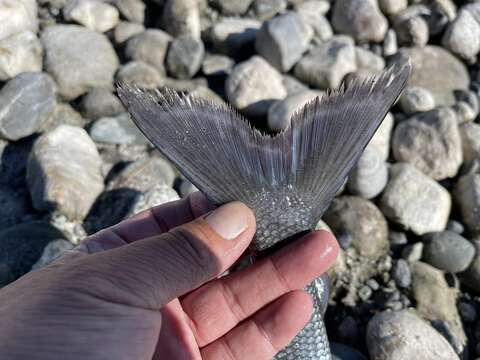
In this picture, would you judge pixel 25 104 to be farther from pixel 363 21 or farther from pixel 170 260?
pixel 363 21

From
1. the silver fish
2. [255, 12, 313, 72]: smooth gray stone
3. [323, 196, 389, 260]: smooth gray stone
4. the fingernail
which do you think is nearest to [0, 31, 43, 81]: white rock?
[255, 12, 313, 72]: smooth gray stone

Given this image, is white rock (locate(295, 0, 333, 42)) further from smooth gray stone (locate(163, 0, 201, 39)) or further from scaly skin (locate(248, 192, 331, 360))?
scaly skin (locate(248, 192, 331, 360))

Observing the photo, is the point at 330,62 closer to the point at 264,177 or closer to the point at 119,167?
the point at 119,167

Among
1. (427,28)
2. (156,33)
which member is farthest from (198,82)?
(427,28)

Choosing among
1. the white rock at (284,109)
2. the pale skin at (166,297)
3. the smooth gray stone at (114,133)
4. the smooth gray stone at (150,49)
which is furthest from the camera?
the smooth gray stone at (150,49)

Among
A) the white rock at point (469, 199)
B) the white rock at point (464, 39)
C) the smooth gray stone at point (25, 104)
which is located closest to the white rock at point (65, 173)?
the smooth gray stone at point (25, 104)

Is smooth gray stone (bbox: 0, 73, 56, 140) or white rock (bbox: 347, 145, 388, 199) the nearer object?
white rock (bbox: 347, 145, 388, 199)

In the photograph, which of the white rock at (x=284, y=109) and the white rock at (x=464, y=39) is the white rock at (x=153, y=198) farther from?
the white rock at (x=464, y=39)
